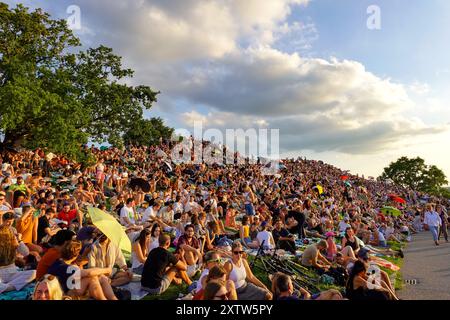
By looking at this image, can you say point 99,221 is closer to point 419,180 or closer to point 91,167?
point 91,167

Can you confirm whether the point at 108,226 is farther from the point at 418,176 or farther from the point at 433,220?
the point at 418,176

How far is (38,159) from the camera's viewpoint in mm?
20438

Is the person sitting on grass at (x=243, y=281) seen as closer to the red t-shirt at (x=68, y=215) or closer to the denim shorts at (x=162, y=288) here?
the denim shorts at (x=162, y=288)

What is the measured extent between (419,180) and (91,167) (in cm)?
7483

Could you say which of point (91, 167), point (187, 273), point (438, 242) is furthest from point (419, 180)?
point (187, 273)

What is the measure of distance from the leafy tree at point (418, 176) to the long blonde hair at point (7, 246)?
80.9 meters

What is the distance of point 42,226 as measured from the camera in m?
9.09

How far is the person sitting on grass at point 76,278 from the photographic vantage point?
5121mm

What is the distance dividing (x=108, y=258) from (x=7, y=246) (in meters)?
2.04

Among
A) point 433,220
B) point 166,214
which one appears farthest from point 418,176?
point 166,214

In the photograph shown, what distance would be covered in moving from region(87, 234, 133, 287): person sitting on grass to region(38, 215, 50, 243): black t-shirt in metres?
2.68
